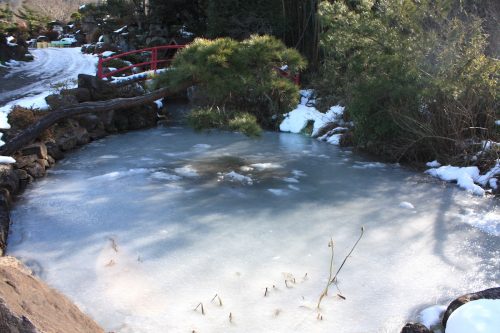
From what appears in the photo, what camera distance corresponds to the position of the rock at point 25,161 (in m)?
6.18

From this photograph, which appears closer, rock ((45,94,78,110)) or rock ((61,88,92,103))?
rock ((45,94,78,110))

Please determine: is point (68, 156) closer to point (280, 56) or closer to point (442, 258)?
point (280, 56)

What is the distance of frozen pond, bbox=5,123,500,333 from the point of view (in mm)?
3230

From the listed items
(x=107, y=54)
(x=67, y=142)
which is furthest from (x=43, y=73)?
(x=67, y=142)

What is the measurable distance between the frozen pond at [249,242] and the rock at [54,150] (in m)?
0.38

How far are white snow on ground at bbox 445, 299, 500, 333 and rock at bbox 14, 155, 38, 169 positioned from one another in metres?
5.45

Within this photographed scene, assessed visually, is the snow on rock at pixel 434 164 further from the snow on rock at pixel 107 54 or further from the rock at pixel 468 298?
the snow on rock at pixel 107 54

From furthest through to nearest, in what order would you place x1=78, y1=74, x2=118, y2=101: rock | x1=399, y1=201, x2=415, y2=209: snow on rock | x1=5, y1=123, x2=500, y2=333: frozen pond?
x1=78, y1=74, x2=118, y2=101: rock < x1=399, y1=201, x2=415, y2=209: snow on rock < x1=5, y1=123, x2=500, y2=333: frozen pond

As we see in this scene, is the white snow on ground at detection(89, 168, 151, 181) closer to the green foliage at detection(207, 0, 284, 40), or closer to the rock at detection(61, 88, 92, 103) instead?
the rock at detection(61, 88, 92, 103)

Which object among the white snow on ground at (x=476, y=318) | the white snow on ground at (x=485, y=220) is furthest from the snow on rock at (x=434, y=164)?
the white snow on ground at (x=476, y=318)

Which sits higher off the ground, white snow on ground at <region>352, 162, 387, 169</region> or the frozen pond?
the frozen pond

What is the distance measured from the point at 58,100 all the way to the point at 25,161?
8.21ft

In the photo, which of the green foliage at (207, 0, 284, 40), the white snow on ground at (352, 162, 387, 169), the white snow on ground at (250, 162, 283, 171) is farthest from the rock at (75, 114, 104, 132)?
the green foliage at (207, 0, 284, 40)

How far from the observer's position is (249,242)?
4246 millimetres
